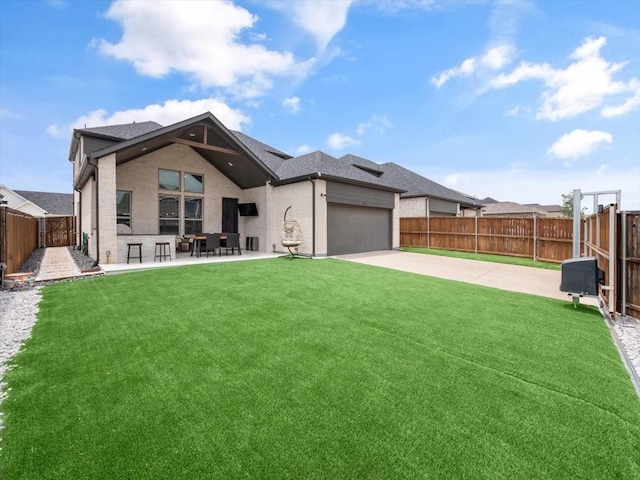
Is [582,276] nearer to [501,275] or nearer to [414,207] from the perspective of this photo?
[501,275]

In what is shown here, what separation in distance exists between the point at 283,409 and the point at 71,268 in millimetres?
10252

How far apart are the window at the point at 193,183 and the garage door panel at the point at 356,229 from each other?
21.4 feet

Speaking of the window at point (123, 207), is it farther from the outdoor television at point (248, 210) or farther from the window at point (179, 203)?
the outdoor television at point (248, 210)

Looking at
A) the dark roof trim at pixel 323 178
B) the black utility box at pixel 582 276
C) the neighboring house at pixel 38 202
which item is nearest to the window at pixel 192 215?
the dark roof trim at pixel 323 178

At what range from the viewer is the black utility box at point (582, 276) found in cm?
546

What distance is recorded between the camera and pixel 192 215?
14.2 metres

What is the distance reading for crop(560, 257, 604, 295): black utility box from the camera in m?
5.46

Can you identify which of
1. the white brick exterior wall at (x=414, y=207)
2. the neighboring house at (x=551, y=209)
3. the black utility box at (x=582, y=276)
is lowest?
the black utility box at (x=582, y=276)

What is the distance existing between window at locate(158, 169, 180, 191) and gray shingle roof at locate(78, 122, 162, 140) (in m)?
2.40

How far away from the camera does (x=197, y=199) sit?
1434 centimetres

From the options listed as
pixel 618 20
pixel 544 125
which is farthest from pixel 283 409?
pixel 544 125

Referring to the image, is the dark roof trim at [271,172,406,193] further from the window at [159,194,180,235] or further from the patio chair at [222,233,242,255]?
the window at [159,194,180,235]

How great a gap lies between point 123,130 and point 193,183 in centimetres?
566

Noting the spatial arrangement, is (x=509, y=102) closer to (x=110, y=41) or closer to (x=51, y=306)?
(x=110, y=41)
